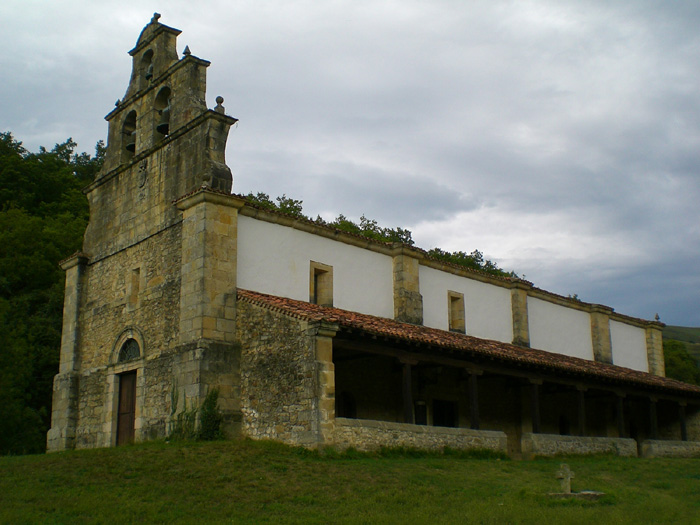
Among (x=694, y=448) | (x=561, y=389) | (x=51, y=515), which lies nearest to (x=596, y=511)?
(x=51, y=515)

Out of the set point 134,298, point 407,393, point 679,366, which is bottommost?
point 407,393

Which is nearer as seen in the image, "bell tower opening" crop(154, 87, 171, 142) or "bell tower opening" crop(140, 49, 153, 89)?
"bell tower opening" crop(154, 87, 171, 142)

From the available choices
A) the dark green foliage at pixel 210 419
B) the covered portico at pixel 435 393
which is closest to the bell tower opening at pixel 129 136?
the covered portico at pixel 435 393

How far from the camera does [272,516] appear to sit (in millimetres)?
12508

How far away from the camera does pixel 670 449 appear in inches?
1104

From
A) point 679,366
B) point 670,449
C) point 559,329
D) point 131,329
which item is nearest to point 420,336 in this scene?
point 131,329

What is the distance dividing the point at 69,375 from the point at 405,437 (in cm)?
1193

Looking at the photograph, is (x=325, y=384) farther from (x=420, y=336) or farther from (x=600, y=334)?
(x=600, y=334)

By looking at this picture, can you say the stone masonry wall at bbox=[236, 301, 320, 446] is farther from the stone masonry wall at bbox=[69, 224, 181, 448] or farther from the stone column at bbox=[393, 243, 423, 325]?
the stone column at bbox=[393, 243, 423, 325]

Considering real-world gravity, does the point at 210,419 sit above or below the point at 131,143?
below

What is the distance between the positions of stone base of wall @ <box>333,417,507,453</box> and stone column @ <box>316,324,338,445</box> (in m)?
0.28

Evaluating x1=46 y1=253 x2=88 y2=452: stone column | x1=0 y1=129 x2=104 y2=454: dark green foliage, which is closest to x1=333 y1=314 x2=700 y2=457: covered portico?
x1=46 y1=253 x2=88 y2=452: stone column

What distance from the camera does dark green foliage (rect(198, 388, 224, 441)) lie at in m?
19.1

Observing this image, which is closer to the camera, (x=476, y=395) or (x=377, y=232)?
(x=476, y=395)
